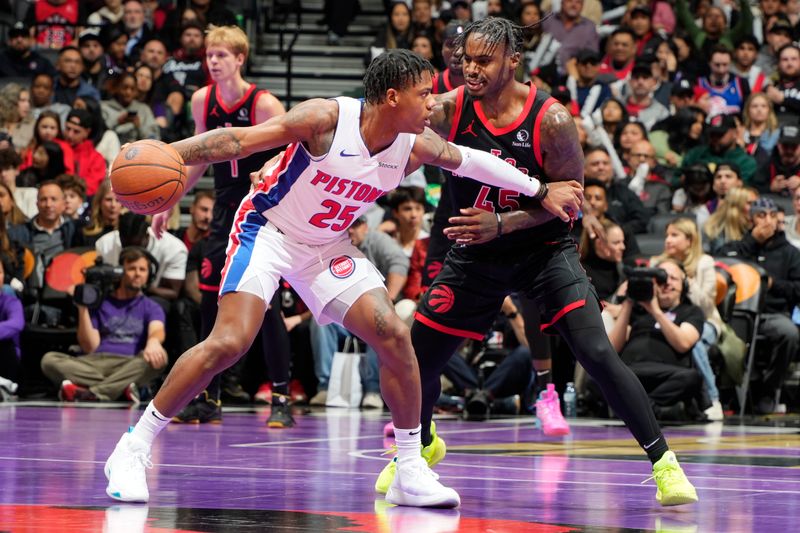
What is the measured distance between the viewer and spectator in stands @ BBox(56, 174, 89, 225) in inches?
517

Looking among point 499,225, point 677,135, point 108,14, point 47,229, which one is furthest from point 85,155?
point 499,225

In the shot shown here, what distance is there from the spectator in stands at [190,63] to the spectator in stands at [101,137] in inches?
66.5

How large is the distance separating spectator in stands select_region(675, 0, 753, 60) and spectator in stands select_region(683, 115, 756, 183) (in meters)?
3.03

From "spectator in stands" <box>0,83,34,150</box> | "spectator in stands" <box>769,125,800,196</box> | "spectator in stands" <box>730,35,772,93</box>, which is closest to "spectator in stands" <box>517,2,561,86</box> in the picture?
"spectator in stands" <box>730,35,772,93</box>

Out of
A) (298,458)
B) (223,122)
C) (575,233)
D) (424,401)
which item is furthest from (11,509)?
(575,233)

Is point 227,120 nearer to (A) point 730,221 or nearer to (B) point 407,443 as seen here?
(B) point 407,443

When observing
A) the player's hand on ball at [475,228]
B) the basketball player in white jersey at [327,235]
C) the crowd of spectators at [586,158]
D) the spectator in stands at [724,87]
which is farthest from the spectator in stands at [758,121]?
the basketball player in white jersey at [327,235]

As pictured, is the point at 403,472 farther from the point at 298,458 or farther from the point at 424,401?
the point at 298,458

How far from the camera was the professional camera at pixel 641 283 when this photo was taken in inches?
390

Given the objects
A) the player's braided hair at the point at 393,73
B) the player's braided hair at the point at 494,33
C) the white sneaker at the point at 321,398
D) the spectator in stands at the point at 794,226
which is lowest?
the white sneaker at the point at 321,398

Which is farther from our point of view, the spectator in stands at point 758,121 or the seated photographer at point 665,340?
the spectator in stands at point 758,121

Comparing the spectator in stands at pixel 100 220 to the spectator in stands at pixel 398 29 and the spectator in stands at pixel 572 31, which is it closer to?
the spectator in stands at pixel 398 29

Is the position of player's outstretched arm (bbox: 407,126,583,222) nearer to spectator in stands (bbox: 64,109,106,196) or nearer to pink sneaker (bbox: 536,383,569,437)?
pink sneaker (bbox: 536,383,569,437)

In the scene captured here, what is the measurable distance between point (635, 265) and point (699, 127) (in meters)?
3.88
